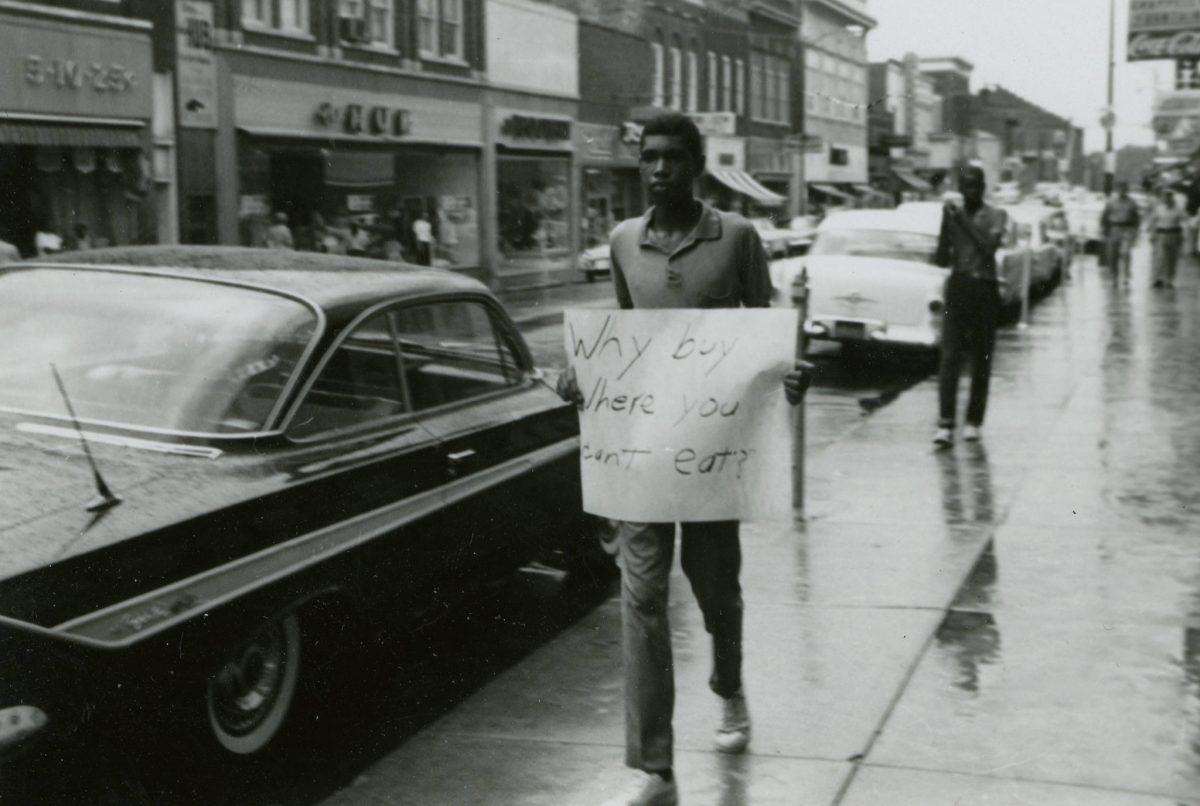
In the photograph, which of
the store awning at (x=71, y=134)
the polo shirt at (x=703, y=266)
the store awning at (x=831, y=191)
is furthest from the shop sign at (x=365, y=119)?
the store awning at (x=831, y=191)

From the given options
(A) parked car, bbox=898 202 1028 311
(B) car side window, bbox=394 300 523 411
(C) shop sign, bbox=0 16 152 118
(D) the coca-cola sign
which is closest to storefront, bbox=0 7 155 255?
(C) shop sign, bbox=0 16 152 118

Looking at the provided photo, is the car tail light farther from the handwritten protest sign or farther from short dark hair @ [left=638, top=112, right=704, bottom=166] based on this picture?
short dark hair @ [left=638, top=112, right=704, bottom=166]

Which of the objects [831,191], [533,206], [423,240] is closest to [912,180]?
[831,191]

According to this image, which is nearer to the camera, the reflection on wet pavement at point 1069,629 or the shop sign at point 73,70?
the reflection on wet pavement at point 1069,629

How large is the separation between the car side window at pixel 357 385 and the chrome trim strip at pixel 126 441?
0.32 meters

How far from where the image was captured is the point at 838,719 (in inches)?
179

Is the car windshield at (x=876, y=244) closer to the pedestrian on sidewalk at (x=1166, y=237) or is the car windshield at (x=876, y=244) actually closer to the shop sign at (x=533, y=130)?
the pedestrian on sidewalk at (x=1166, y=237)

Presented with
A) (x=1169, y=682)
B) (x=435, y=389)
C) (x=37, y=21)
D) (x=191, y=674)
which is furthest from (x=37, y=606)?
(x=37, y=21)

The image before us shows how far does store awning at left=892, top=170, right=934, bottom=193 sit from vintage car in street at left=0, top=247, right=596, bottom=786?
191ft

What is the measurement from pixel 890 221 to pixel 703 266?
12.2 meters

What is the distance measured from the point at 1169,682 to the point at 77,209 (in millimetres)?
20045

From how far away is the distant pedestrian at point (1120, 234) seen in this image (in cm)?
2494

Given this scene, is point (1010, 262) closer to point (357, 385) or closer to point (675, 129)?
point (357, 385)

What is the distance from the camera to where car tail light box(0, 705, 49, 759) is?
3.14m
